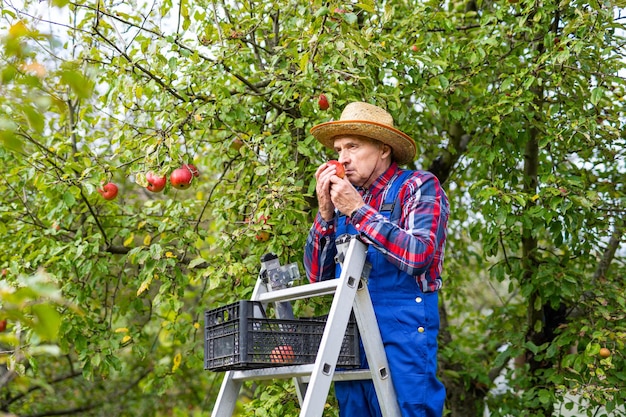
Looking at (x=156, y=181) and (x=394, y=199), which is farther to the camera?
(x=156, y=181)

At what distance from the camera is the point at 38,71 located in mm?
1209

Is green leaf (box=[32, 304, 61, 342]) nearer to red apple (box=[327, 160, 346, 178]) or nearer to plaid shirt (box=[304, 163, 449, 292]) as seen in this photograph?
plaid shirt (box=[304, 163, 449, 292])

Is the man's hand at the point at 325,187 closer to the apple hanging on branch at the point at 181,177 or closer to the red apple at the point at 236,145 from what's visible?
the apple hanging on branch at the point at 181,177

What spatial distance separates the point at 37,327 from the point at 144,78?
133 inches

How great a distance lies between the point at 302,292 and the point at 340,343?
25 cm

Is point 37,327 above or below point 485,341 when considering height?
below

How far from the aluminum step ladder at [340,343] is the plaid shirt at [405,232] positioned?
0.29ft

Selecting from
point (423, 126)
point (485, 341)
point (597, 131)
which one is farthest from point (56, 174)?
point (485, 341)

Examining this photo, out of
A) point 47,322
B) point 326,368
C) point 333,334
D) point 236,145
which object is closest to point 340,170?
point 333,334

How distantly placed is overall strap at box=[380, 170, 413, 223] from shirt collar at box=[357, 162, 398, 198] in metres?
0.03

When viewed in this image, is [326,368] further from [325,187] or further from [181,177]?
[181,177]

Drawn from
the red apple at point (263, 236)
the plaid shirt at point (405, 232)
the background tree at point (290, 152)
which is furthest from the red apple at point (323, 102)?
the plaid shirt at point (405, 232)

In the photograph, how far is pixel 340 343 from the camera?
2.53 metres

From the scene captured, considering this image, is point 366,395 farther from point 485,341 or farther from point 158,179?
point 485,341
